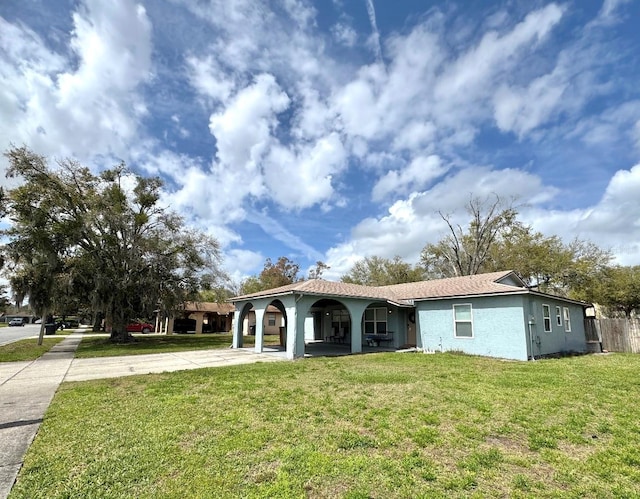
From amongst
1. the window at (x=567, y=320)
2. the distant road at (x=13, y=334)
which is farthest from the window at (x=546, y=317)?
the distant road at (x=13, y=334)

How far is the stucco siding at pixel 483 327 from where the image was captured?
511 inches

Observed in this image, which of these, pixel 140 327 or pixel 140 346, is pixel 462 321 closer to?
pixel 140 346

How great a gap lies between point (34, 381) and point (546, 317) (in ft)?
60.3

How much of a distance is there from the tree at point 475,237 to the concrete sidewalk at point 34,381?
1118 inches

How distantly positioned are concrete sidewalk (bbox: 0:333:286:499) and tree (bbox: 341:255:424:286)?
→ 31071mm

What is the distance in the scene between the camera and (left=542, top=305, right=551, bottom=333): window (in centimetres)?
1439

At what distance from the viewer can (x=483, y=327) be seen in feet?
46.1

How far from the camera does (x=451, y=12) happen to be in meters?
10.2

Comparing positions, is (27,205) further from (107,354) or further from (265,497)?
(265,497)

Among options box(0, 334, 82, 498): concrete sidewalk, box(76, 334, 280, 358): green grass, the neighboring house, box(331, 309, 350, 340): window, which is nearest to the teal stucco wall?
box(331, 309, 350, 340): window

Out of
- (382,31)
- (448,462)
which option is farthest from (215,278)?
(448,462)

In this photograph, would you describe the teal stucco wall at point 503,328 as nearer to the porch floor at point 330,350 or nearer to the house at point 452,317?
the house at point 452,317

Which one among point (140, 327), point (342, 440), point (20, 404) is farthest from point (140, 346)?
point (342, 440)

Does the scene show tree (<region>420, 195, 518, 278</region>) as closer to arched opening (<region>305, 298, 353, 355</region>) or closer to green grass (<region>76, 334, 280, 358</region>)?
arched opening (<region>305, 298, 353, 355</region>)
